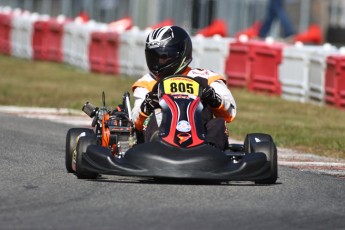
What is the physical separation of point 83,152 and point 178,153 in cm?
88

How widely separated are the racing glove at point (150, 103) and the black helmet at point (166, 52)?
419 mm

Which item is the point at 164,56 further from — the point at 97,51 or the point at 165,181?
the point at 97,51

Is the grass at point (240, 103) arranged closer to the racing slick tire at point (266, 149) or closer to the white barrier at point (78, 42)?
the white barrier at point (78, 42)

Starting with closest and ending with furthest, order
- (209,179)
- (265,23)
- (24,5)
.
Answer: (209,179) < (265,23) < (24,5)

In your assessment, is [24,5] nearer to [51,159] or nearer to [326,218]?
[51,159]

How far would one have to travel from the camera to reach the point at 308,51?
20859mm

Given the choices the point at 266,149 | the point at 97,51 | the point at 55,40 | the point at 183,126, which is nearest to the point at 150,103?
the point at 183,126

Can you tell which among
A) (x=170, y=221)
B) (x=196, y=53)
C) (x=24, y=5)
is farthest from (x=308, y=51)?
(x=24, y=5)

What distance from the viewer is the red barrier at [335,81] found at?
18938 mm

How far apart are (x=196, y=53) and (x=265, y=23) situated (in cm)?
681

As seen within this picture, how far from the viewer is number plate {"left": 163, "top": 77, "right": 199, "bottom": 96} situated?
9297 mm

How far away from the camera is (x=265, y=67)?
22094 millimetres

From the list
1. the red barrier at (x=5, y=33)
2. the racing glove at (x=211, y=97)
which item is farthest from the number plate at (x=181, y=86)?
the red barrier at (x=5, y=33)

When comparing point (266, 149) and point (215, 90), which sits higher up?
point (215, 90)
